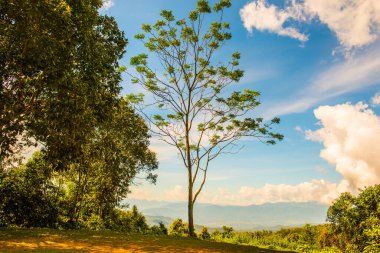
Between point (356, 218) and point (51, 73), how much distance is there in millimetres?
17374

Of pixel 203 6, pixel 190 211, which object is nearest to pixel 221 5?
pixel 203 6

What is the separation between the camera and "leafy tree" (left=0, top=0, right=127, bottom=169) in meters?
14.1

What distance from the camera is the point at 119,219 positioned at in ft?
116

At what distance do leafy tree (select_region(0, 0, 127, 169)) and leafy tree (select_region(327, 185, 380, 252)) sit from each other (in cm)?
1480

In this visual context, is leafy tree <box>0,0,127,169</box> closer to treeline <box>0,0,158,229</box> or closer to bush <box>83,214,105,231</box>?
treeline <box>0,0,158,229</box>

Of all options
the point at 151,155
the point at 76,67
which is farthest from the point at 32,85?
the point at 151,155

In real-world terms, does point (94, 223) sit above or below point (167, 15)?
below

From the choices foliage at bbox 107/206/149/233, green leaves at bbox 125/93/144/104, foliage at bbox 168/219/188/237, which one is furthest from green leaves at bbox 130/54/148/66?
foliage at bbox 168/219/188/237

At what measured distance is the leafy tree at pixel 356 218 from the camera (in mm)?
15874

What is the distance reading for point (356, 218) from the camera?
16.9m

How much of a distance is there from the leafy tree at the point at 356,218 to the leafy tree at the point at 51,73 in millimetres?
14800

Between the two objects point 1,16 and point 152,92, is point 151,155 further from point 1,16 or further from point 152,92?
point 1,16

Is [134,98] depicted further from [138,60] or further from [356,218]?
[356,218]

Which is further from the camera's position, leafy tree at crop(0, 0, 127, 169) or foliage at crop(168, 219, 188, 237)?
foliage at crop(168, 219, 188, 237)
